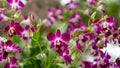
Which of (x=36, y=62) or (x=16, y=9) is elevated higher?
(x=16, y=9)

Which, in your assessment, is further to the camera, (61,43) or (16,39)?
(16,39)

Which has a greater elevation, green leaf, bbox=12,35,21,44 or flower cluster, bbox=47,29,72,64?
green leaf, bbox=12,35,21,44

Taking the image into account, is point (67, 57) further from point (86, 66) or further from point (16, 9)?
point (16, 9)

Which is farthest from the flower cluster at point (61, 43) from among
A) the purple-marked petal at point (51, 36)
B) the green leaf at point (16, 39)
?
the green leaf at point (16, 39)

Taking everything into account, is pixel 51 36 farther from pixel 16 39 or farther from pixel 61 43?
pixel 16 39

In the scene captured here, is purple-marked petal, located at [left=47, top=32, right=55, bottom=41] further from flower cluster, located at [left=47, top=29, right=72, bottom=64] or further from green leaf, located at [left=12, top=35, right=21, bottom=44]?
green leaf, located at [left=12, top=35, right=21, bottom=44]

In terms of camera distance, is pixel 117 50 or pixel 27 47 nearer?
pixel 27 47

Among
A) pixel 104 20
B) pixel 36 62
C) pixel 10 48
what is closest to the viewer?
pixel 10 48

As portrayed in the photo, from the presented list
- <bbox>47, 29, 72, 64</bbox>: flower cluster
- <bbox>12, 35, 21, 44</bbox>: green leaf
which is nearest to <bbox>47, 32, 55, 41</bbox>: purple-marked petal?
<bbox>47, 29, 72, 64</bbox>: flower cluster

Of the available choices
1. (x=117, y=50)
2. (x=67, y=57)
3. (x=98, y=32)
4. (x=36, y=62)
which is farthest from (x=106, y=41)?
(x=117, y=50)

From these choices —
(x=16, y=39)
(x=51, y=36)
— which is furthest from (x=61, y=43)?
(x=16, y=39)

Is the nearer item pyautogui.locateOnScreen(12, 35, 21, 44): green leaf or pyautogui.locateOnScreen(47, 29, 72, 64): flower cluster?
pyautogui.locateOnScreen(47, 29, 72, 64): flower cluster
